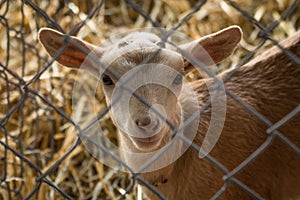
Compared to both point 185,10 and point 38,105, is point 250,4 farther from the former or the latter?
point 38,105

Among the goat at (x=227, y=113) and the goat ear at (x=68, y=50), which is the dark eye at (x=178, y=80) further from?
the goat ear at (x=68, y=50)

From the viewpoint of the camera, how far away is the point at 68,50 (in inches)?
98.6

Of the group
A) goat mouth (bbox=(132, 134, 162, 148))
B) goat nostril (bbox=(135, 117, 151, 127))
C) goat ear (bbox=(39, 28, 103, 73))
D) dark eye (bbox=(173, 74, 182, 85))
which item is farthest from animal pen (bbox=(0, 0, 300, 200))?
goat nostril (bbox=(135, 117, 151, 127))

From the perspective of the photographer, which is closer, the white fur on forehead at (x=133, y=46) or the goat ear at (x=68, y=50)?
the goat ear at (x=68, y=50)

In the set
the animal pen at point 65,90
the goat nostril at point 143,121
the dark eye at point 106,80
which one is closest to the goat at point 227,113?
the dark eye at point 106,80

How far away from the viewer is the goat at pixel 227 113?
2.46 metres

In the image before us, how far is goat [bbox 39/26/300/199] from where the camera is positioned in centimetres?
246

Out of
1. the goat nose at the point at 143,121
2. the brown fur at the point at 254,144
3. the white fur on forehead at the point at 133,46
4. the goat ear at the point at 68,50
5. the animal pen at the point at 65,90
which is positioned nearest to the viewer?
the goat nose at the point at 143,121

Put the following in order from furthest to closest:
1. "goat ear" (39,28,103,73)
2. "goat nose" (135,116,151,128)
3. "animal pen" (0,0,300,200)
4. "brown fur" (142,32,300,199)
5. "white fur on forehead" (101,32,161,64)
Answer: "animal pen" (0,0,300,200)
"brown fur" (142,32,300,199)
"white fur on forehead" (101,32,161,64)
"goat ear" (39,28,103,73)
"goat nose" (135,116,151,128)

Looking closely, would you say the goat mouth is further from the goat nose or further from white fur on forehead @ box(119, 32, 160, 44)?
white fur on forehead @ box(119, 32, 160, 44)

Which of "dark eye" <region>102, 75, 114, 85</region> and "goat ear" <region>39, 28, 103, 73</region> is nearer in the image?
"goat ear" <region>39, 28, 103, 73</region>

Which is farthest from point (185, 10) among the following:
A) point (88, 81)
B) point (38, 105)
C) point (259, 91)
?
point (259, 91)

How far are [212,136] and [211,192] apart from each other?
0.24 m

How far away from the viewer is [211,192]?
2.76 meters
